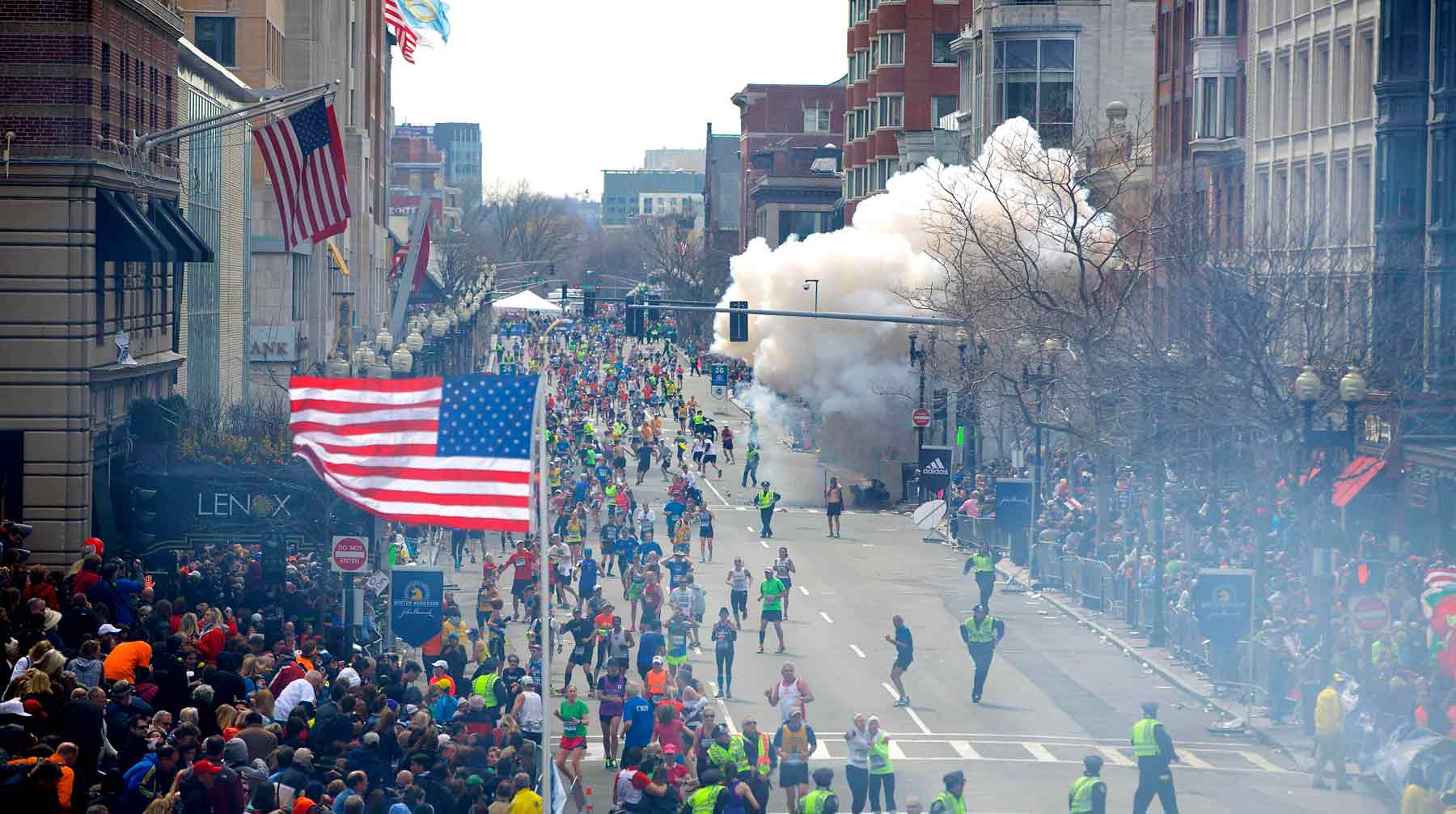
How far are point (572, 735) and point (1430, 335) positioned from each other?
23.1 meters

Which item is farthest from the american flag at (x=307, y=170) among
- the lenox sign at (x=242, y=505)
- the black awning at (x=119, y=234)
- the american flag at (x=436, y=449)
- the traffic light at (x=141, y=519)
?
the american flag at (x=436, y=449)

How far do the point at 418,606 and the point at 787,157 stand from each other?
9641 cm

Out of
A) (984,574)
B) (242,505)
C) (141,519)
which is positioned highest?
(242,505)

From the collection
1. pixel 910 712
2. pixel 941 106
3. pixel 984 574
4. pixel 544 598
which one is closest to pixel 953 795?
pixel 544 598

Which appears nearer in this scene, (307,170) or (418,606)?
(418,606)

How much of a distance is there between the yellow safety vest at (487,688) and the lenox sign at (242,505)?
6.98 metres

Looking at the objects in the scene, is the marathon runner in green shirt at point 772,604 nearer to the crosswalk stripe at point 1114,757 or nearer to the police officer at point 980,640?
the police officer at point 980,640

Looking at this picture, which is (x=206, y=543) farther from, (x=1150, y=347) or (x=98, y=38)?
(x=1150, y=347)

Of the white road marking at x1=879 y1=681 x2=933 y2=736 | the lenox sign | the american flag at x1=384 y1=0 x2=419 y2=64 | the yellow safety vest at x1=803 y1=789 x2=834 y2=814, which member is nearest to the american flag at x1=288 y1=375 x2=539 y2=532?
the yellow safety vest at x1=803 y1=789 x2=834 y2=814

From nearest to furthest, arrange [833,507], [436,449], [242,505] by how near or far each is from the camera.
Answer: [436,449]
[242,505]
[833,507]

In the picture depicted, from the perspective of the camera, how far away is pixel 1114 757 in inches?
933

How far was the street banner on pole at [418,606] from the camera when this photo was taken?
85.4ft

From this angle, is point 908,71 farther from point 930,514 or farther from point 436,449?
point 436,449

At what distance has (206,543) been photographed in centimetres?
2856
